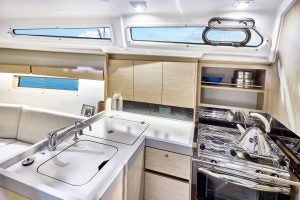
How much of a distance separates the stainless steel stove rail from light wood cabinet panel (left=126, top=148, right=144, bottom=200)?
0.42m

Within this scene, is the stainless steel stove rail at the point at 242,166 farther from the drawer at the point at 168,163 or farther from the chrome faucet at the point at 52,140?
the chrome faucet at the point at 52,140

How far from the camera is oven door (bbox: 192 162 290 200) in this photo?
1.22 m

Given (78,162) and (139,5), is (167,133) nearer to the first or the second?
(78,162)

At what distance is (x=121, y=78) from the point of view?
222cm

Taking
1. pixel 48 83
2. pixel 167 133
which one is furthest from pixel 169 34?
pixel 48 83

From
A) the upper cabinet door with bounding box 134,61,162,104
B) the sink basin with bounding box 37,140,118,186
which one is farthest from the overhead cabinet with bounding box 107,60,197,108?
the sink basin with bounding box 37,140,118,186

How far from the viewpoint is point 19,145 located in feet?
7.83

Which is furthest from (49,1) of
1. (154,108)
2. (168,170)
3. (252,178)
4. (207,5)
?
(252,178)

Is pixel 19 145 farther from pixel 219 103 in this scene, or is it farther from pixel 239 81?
pixel 239 81

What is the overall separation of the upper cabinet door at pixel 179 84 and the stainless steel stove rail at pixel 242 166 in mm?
514

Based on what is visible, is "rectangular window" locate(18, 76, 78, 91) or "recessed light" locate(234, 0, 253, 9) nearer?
"recessed light" locate(234, 0, 253, 9)

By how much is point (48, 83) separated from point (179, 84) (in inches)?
81.8

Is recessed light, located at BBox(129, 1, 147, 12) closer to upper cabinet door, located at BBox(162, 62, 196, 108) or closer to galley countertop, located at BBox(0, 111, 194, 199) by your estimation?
upper cabinet door, located at BBox(162, 62, 196, 108)

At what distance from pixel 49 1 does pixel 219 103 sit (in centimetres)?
180
